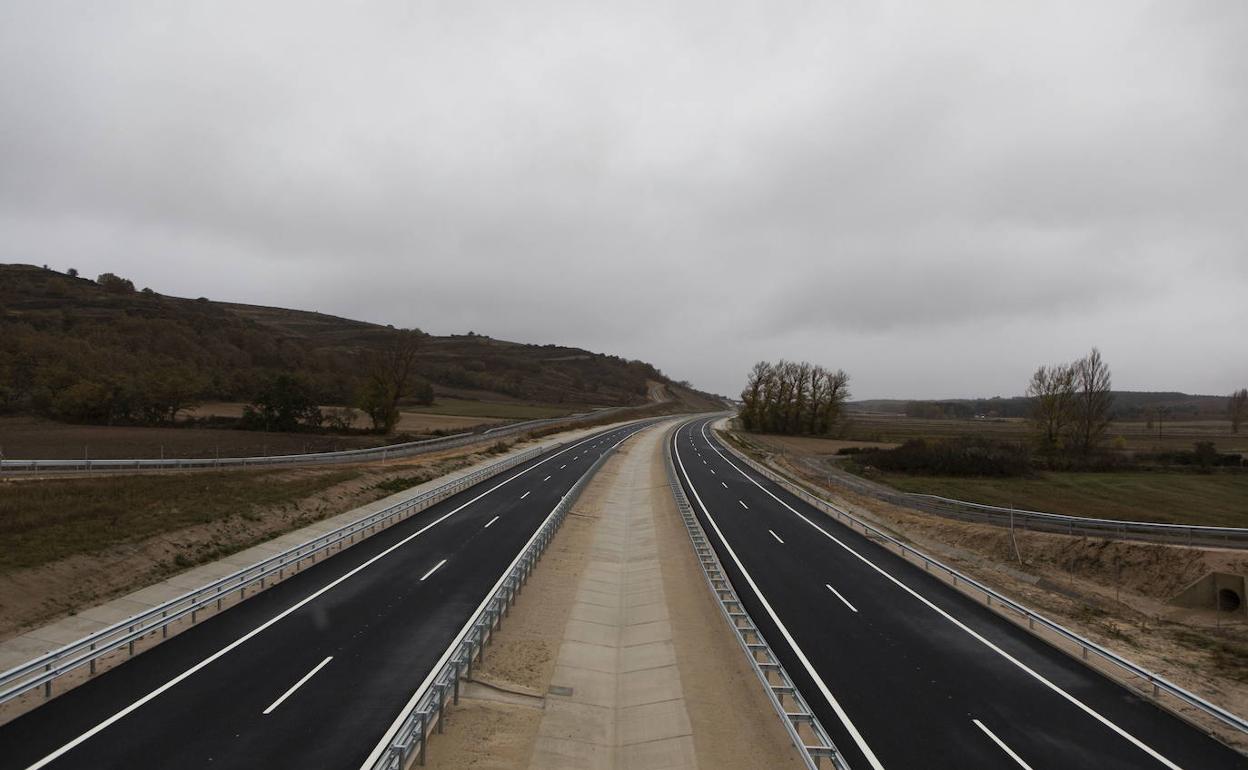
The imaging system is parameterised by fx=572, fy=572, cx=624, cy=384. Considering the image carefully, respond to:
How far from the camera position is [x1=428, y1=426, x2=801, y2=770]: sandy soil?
10.8 m

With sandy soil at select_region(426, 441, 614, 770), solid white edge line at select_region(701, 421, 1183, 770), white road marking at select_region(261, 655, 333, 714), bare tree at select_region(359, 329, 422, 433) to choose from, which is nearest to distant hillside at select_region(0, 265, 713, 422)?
bare tree at select_region(359, 329, 422, 433)

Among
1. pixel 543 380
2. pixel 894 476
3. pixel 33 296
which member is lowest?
pixel 894 476

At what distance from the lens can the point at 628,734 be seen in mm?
12062

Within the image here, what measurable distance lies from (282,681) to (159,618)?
5.19 meters

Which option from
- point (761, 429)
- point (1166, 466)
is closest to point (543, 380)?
point (761, 429)

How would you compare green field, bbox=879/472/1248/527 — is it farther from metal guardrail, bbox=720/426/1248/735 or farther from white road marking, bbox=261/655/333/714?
white road marking, bbox=261/655/333/714

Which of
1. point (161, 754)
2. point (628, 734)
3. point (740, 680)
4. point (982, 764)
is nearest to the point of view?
point (161, 754)

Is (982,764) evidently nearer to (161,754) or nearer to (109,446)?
(161,754)

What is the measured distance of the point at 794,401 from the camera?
109 meters

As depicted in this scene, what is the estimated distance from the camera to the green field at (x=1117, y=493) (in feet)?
122

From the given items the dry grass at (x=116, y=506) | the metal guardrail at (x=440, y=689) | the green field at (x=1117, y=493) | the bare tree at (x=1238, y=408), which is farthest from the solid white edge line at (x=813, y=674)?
the bare tree at (x=1238, y=408)

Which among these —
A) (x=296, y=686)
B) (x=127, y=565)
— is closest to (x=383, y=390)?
(x=127, y=565)

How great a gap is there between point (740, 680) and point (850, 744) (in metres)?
3.28

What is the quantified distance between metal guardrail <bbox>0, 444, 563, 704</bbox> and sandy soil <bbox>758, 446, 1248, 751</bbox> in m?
23.6
